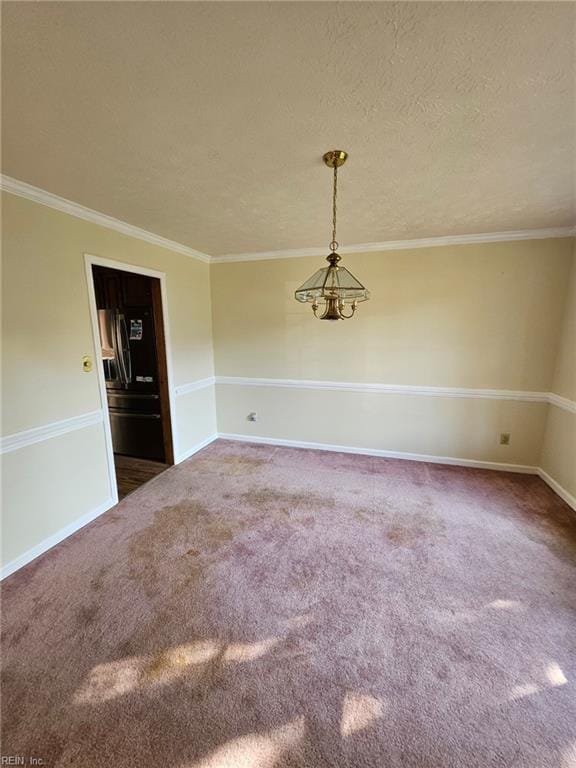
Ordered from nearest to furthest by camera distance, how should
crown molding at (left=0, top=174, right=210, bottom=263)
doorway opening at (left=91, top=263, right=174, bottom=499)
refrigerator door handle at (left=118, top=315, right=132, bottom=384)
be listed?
1. crown molding at (left=0, top=174, right=210, bottom=263)
2. doorway opening at (left=91, top=263, right=174, bottom=499)
3. refrigerator door handle at (left=118, top=315, right=132, bottom=384)

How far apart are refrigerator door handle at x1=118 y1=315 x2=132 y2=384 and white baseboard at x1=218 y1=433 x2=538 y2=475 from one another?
1505 mm

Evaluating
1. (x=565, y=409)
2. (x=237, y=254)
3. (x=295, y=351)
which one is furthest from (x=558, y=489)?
(x=237, y=254)

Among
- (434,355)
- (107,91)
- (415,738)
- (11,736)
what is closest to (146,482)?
(11,736)

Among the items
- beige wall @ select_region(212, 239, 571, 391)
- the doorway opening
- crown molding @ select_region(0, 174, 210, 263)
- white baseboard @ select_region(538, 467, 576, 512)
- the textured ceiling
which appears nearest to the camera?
the textured ceiling

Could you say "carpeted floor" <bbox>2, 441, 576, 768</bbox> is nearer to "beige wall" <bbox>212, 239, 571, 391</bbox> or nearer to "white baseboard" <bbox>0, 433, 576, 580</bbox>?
"white baseboard" <bbox>0, 433, 576, 580</bbox>

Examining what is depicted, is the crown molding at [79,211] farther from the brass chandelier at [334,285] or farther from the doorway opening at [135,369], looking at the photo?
the brass chandelier at [334,285]

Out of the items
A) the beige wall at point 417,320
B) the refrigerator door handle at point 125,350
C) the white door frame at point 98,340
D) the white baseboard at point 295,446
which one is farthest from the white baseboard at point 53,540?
the beige wall at point 417,320

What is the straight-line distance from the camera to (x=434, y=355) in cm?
345

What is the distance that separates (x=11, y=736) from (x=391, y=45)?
2937 mm

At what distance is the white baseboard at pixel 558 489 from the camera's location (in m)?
2.74

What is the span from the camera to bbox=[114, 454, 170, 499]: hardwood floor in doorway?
319 cm

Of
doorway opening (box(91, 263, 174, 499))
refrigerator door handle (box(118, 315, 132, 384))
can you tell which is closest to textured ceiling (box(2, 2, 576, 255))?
doorway opening (box(91, 263, 174, 499))

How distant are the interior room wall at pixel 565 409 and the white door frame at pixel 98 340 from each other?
3.99m

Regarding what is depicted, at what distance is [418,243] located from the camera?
10.8ft
